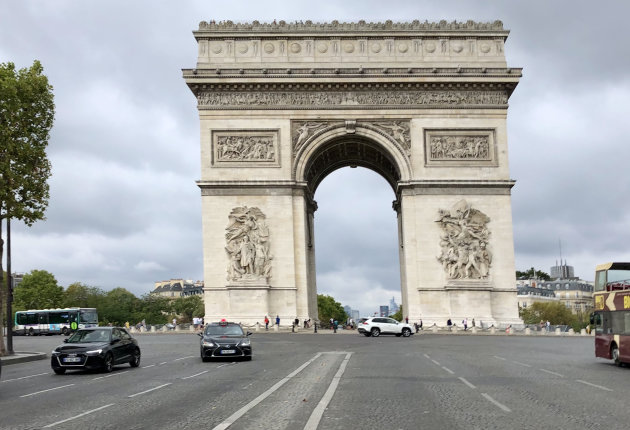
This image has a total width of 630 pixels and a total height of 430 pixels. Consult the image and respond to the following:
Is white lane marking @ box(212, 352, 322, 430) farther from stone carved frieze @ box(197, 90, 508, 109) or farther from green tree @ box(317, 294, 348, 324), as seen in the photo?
green tree @ box(317, 294, 348, 324)

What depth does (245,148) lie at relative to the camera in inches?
1827

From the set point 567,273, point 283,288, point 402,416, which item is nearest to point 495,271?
point 283,288

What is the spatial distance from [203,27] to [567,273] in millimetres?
157857

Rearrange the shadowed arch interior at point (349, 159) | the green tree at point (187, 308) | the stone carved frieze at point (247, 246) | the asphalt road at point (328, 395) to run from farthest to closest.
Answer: the green tree at point (187, 308) → the shadowed arch interior at point (349, 159) → the stone carved frieze at point (247, 246) → the asphalt road at point (328, 395)

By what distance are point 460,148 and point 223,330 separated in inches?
1083

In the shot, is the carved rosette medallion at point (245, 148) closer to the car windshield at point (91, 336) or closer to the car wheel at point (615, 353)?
the car windshield at point (91, 336)

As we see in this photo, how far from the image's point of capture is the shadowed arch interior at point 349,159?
48.5 meters

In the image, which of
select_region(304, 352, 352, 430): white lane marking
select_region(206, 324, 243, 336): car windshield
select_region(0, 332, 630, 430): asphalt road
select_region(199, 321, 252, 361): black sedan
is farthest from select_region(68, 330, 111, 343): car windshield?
select_region(304, 352, 352, 430): white lane marking

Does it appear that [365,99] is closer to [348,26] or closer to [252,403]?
[348,26]

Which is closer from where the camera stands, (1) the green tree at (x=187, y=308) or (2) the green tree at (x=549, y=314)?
(2) the green tree at (x=549, y=314)

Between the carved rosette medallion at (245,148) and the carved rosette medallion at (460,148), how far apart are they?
10304 mm

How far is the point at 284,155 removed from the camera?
4644 centimetres

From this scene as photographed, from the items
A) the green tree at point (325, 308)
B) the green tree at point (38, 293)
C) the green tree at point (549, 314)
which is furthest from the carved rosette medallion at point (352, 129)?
the green tree at point (325, 308)

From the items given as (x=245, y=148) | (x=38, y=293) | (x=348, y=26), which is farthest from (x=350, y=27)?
(x=38, y=293)
